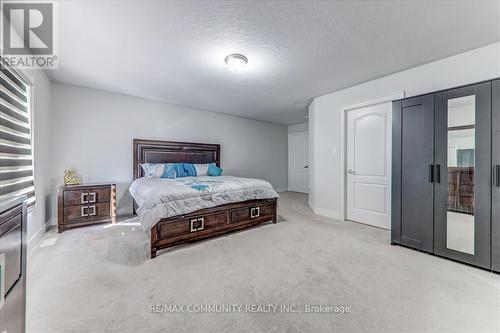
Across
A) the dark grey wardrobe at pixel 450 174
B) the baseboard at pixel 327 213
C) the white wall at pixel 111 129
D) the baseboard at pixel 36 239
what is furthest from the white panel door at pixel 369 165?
the baseboard at pixel 36 239

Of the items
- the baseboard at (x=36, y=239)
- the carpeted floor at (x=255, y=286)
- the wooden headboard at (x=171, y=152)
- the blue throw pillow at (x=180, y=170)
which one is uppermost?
the wooden headboard at (x=171, y=152)

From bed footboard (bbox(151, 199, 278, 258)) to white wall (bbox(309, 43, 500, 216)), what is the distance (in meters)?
1.25

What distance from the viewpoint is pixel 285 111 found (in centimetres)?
532

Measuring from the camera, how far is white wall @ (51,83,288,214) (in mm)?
3443

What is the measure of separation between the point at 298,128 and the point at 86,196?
19.4ft

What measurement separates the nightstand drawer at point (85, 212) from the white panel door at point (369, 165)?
430 cm

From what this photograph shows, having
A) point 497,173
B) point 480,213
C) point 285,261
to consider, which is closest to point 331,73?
point 497,173

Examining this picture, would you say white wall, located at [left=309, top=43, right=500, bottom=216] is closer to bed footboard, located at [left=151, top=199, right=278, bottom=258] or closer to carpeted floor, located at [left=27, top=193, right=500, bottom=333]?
bed footboard, located at [left=151, top=199, right=278, bottom=258]

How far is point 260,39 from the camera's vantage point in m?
2.19

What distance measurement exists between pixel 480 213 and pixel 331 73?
7.93ft

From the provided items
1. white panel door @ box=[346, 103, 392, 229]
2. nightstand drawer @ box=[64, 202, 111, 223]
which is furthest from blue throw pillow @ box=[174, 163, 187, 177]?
white panel door @ box=[346, 103, 392, 229]

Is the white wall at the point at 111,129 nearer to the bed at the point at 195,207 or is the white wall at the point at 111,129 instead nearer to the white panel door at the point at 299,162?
the bed at the point at 195,207

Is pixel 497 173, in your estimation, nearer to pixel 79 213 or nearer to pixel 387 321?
pixel 387 321

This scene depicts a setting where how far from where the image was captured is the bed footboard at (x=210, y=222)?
2.38 meters
